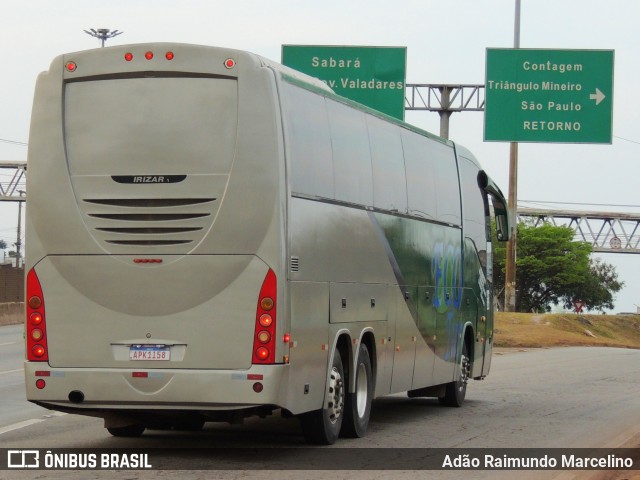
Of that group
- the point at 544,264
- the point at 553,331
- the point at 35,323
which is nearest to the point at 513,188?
the point at 553,331

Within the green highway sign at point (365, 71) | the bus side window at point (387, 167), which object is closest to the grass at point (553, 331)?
the green highway sign at point (365, 71)

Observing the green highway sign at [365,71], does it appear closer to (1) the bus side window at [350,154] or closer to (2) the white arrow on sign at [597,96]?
(2) the white arrow on sign at [597,96]

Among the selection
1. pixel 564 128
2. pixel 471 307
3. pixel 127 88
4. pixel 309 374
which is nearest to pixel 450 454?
pixel 309 374

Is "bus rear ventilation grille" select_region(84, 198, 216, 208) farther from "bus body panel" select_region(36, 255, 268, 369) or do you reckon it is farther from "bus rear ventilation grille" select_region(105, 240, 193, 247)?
"bus body panel" select_region(36, 255, 268, 369)

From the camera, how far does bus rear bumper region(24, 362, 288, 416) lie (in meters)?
11.6

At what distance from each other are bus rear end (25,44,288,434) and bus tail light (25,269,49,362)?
13mm

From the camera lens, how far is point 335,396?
13.5 metres

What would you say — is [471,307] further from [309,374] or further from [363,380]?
[309,374]

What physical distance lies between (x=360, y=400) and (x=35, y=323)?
3899 mm

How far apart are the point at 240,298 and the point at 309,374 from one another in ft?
4.00

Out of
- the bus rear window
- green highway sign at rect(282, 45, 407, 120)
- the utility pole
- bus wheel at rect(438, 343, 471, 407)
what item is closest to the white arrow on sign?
green highway sign at rect(282, 45, 407, 120)

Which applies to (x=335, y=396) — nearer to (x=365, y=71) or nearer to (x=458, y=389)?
(x=458, y=389)

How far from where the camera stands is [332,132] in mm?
13578

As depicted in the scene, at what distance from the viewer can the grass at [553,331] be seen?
4181 cm
